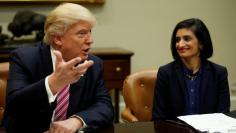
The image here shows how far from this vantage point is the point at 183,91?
222 centimetres

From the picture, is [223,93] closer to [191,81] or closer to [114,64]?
[191,81]

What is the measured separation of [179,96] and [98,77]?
568 mm

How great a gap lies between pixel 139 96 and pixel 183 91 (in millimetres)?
254

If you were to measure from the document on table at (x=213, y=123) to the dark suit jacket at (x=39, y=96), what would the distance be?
1.20ft

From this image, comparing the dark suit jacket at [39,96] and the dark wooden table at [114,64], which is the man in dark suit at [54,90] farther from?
→ the dark wooden table at [114,64]

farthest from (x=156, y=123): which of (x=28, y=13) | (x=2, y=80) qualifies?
(x=28, y=13)

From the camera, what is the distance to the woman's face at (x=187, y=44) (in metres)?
2.30

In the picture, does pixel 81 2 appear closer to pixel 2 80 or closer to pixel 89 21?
pixel 2 80

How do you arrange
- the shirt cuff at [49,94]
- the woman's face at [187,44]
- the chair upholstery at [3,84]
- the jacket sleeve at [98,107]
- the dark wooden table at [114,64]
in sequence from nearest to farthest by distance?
the shirt cuff at [49,94] < the jacket sleeve at [98,107] < the chair upholstery at [3,84] < the woman's face at [187,44] < the dark wooden table at [114,64]

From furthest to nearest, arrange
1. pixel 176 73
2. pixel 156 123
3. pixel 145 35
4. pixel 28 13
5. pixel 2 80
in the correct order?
pixel 145 35 → pixel 28 13 → pixel 176 73 → pixel 2 80 → pixel 156 123

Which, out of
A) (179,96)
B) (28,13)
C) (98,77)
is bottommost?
(179,96)

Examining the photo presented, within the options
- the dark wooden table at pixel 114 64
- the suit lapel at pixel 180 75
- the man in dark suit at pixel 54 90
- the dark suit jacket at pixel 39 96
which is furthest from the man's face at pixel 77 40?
the dark wooden table at pixel 114 64

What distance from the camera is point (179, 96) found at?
221 centimetres

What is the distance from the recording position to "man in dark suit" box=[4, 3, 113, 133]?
1545 millimetres
